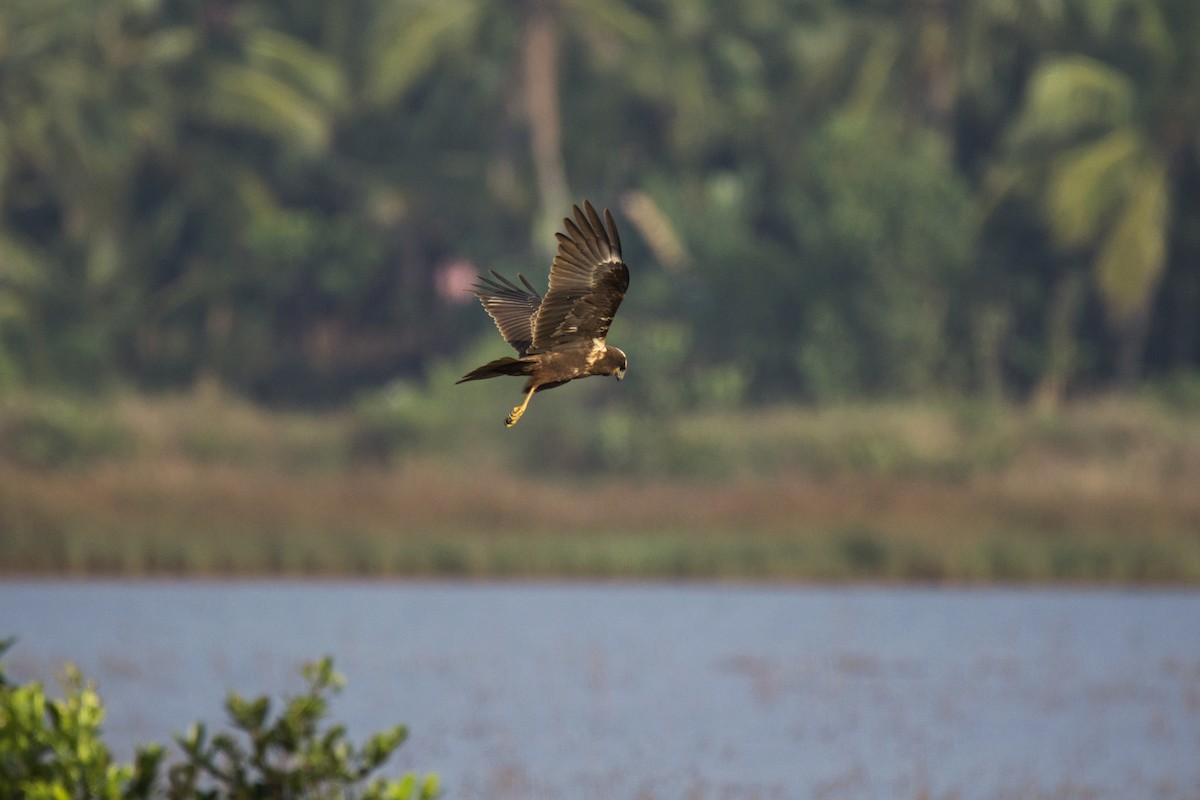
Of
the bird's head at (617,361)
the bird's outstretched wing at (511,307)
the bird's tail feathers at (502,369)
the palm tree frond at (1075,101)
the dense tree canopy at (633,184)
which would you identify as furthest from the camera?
the dense tree canopy at (633,184)

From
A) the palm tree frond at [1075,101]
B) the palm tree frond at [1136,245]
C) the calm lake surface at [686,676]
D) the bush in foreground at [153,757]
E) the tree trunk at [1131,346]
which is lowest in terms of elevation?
the bush in foreground at [153,757]

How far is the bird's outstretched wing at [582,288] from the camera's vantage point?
783cm

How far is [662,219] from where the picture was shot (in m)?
46.2

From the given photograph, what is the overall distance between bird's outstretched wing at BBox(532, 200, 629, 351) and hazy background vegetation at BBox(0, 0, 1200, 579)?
28.8m

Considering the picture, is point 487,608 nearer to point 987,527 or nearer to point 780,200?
point 987,527

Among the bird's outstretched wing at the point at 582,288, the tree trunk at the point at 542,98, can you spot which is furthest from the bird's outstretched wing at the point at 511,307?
the tree trunk at the point at 542,98

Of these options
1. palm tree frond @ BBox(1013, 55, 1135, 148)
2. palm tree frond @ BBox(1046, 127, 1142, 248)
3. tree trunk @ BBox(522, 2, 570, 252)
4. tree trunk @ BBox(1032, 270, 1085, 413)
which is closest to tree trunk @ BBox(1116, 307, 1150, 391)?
tree trunk @ BBox(1032, 270, 1085, 413)

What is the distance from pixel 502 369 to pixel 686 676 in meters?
17.6

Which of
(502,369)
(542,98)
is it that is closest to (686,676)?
(502,369)

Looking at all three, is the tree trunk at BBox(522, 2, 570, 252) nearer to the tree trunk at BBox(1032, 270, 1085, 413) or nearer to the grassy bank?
the grassy bank

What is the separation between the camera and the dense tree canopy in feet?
140

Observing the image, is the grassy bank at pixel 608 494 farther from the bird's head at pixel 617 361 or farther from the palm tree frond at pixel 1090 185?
the bird's head at pixel 617 361

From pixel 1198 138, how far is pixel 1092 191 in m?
3.08

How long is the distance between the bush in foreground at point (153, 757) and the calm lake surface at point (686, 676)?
327 inches
